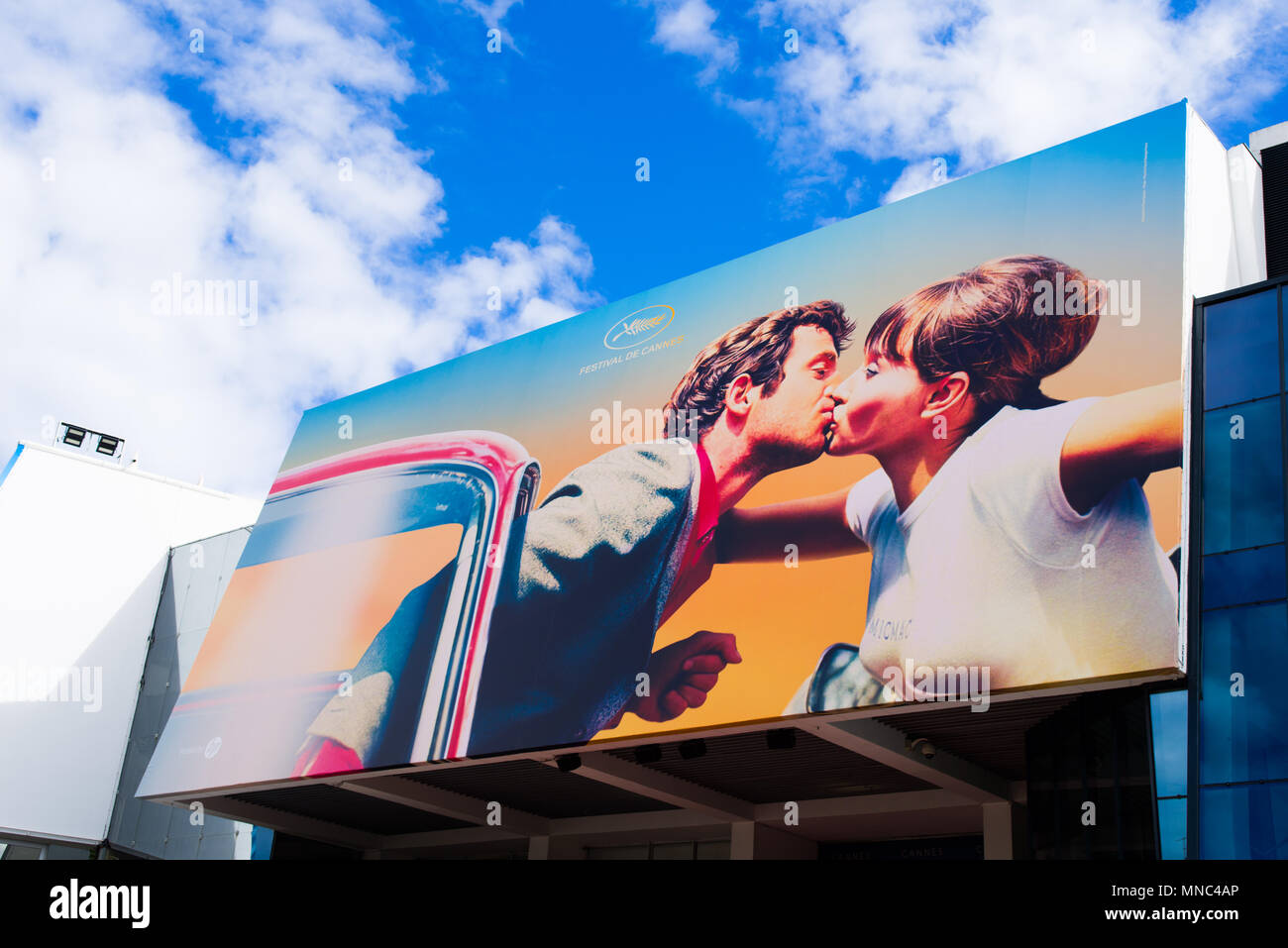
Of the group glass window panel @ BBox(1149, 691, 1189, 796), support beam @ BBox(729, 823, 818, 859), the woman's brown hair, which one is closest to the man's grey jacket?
the woman's brown hair

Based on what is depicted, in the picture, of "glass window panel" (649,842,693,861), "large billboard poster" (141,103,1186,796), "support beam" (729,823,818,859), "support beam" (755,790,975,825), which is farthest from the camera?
"glass window panel" (649,842,693,861)

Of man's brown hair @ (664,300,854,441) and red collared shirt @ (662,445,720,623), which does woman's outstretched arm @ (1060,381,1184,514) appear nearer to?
man's brown hair @ (664,300,854,441)

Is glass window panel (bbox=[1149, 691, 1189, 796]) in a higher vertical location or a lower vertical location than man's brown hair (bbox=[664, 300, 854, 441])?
lower

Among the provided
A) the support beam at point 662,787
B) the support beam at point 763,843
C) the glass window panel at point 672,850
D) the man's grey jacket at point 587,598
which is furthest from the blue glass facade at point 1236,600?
the glass window panel at point 672,850

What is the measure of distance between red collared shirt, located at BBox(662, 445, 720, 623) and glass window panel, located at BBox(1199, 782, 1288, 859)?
18.9 feet

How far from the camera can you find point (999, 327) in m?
12.6

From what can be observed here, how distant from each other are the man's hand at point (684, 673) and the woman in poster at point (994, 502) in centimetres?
113

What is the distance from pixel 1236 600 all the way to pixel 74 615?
21347 millimetres

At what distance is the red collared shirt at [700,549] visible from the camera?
45.5 ft

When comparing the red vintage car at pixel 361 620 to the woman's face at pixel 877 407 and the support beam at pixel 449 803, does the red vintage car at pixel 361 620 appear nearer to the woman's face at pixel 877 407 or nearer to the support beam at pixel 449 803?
the support beam at pixel 449 803

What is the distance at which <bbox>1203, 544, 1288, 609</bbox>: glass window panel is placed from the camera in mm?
11156

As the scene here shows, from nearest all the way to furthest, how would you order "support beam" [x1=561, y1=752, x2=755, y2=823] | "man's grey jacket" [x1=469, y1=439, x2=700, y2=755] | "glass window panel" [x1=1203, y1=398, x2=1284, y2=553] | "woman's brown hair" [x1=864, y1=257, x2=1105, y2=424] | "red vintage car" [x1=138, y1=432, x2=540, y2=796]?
"glass window panel" [x1=1203, y1=398, x2=1284, y2=553]
"woman's brown hair" [x1=864, y1=257, x2=1105, y2=424]
"man's grey jacket" [x1=469, y1=439, x2=700, y2=755]
"support beam" [x1=561, y1=752, x2=755, y2=823]
"red vintage car" [x1=138, y1=432, x2=540, y2=796]

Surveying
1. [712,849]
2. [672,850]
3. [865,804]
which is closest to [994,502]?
[865,804]
